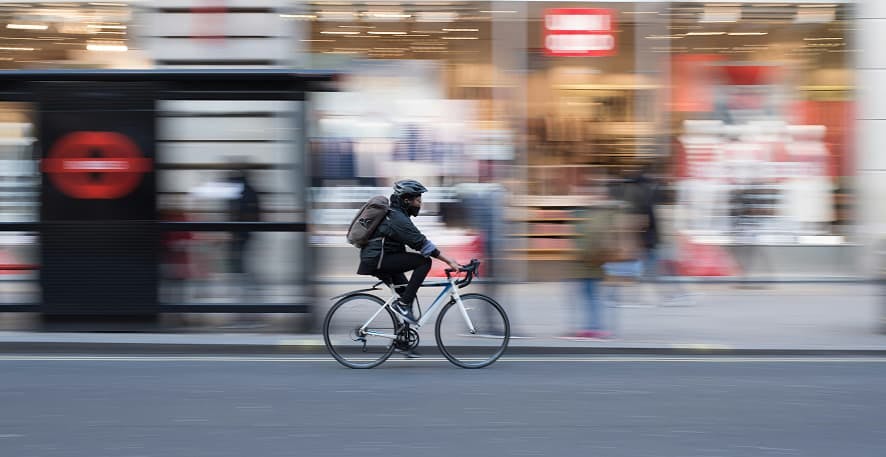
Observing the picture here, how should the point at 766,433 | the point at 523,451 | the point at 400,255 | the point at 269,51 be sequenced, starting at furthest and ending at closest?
the point at 269,51
the point at 400,255
the point at 766,433
the point at 523,451

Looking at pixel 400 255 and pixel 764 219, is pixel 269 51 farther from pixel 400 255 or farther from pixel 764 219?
pixel 764 219

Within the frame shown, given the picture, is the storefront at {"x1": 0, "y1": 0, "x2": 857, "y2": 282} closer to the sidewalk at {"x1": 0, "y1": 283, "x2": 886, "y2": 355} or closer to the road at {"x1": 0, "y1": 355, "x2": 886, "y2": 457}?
the sidewalk at {"x1": 0, "y1": 283, "x2": 886, "y2": 355}

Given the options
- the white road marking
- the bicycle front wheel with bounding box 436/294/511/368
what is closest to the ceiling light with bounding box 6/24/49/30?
the white road marking

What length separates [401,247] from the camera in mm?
→ 8203

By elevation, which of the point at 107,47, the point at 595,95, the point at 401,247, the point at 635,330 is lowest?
the point at 635,330

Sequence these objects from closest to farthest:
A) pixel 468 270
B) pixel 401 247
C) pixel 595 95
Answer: pixel 468 270 → pixel 401 247 → pixel 595 95

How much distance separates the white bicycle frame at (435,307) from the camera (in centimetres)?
829

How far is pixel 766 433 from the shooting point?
241 inches

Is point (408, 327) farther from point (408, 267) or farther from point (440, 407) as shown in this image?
point (440, 407)

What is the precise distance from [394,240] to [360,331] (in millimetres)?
847

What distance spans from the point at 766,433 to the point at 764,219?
8609mm

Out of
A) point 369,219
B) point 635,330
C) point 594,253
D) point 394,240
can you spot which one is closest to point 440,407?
point 394,240

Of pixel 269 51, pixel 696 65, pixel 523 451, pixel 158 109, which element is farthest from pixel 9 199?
pixel 696 65

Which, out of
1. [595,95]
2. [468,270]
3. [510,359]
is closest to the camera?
[468,270]
